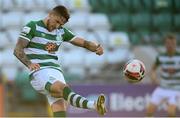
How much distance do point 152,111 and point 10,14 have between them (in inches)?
204

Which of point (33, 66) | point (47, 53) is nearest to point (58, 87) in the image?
point (33, 66)

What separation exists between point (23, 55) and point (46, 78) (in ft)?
1.20

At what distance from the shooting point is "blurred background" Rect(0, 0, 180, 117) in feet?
42.6

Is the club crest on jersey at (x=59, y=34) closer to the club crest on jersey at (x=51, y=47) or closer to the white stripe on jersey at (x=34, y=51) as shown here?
the club crest on jersey at (x=51, y=47)

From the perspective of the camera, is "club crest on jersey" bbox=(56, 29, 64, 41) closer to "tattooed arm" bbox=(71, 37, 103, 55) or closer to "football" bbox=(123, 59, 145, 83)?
"tattooed arm" bbox=(71, 37, 103, 55)

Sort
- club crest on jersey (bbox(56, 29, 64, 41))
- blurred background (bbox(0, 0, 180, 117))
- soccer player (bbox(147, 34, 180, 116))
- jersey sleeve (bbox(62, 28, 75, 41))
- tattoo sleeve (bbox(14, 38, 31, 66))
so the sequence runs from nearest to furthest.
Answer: tattoo sleeve (bbox(14, 38, 31, 66))
club crest on jersey (bbox(56, 29, 64, 41))
jersey sleeve (bbox(62, 28, 75, 41))
soccer player (bbox(147, 34, 180, 116))
blurred background (bbox(0, 0, 180, 117))

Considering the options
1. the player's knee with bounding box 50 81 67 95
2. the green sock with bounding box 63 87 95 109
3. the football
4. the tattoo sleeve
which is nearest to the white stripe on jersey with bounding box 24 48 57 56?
the tattoo sleeve

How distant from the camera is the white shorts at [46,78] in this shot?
7070 mm

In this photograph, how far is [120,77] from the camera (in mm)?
12750

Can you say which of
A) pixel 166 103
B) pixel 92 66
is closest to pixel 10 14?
pixel 92 66

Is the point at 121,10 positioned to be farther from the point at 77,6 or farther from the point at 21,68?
A: the point at 21,68

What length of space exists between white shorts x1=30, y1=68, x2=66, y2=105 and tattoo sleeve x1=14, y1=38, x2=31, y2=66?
259 millimetres

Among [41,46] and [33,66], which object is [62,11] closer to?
[41,46]

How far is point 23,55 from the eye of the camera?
6973mm
